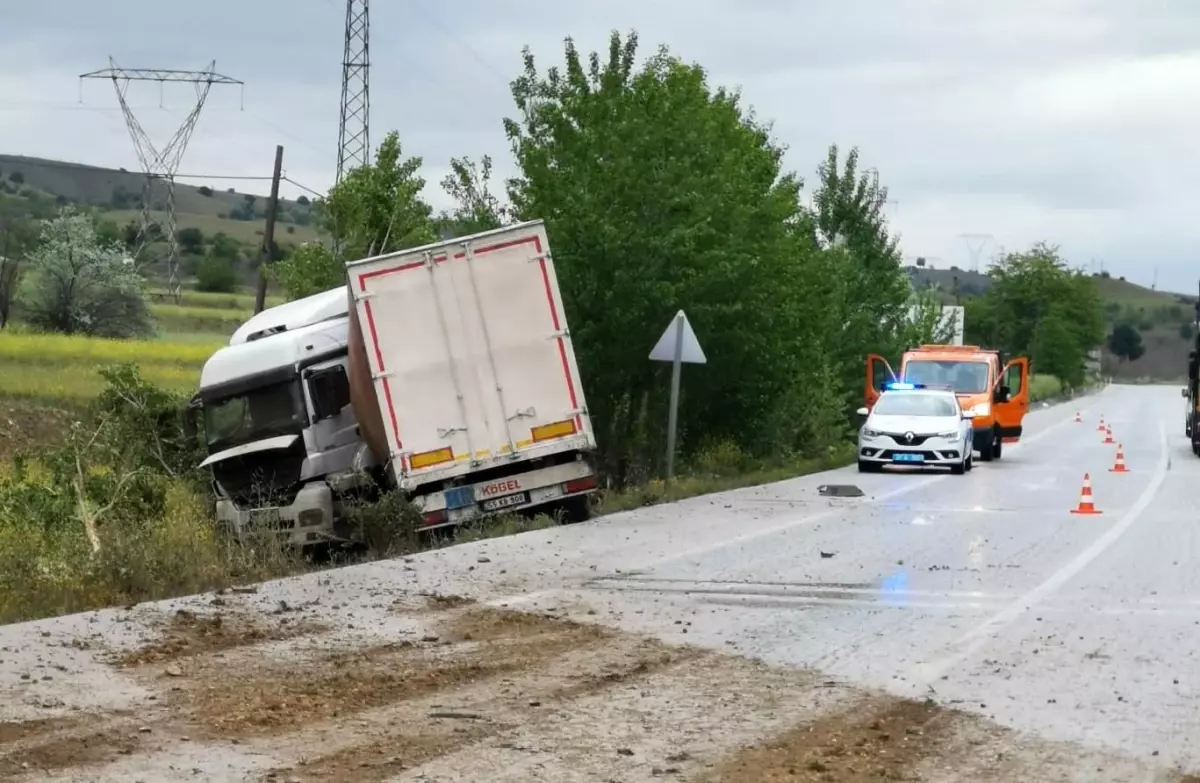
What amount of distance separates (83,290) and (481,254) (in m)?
53.0

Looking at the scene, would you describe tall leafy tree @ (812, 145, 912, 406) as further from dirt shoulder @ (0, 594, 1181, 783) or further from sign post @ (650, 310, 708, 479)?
dirt shoulder @ (0, 594, 1181, 783)

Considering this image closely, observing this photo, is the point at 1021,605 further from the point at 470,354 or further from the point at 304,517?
the point at 304,517

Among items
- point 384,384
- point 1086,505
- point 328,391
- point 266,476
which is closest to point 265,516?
point 266,476

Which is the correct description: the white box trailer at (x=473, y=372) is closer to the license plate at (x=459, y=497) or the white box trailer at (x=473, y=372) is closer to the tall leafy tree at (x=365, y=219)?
the license plate at (x=459, y=497)

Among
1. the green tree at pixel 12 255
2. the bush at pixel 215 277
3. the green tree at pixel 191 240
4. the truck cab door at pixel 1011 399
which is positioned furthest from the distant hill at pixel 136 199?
the truck cab door at pixel 1011 399

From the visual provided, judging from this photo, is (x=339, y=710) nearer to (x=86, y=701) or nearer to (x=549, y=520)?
(x=86, y=701)

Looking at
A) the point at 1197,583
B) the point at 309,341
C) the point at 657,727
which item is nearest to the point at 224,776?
the point at 657,727

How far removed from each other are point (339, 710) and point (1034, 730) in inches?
127

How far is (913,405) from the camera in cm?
3516

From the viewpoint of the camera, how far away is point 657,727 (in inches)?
326

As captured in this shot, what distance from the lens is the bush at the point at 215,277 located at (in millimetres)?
104062

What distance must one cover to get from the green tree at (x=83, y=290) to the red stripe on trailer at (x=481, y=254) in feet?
168

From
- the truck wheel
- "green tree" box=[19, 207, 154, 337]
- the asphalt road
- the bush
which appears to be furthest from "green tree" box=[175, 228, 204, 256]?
the truck wheel

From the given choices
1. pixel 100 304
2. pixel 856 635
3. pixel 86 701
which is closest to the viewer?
pixel 86 701
